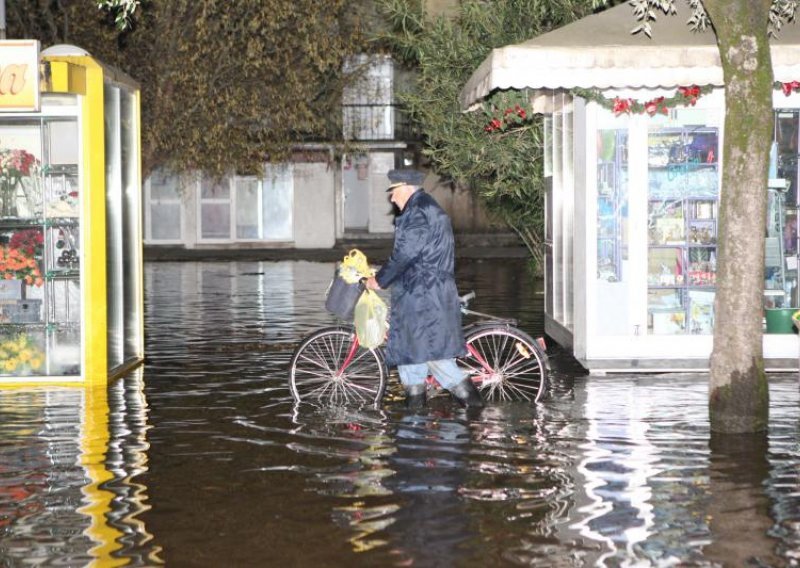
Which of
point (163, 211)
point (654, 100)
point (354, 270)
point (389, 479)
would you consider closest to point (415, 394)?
point (354, 270)

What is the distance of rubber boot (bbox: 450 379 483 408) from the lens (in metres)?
11.1

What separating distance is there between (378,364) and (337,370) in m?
0.35

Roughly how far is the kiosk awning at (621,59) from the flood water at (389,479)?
97.9 inches

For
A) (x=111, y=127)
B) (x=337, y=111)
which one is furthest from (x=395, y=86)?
(x=111, y=127)

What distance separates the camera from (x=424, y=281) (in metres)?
10.8

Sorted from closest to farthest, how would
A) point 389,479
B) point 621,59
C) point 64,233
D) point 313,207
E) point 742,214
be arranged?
point 389,479 → point 742,214 → point 621,59 → point 64,233 → point 313,207

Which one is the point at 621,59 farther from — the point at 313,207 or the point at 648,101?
the point at 313,207

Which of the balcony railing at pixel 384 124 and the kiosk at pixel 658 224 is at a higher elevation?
the balcony railing at pixel 384 124

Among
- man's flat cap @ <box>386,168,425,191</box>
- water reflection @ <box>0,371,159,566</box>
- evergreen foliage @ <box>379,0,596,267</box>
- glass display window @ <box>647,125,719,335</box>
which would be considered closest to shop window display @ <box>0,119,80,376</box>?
water reflection @ <box>0,371,159,566</box>

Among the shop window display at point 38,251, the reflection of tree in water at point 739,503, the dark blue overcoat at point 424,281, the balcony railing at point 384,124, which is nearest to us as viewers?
the reflection of tree in water at point 739,503

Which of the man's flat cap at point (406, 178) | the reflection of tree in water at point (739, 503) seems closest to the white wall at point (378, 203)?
the man's flat cap at point (406, 178)

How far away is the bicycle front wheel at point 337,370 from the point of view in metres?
11.3

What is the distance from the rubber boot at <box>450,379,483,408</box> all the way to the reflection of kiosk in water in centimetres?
359

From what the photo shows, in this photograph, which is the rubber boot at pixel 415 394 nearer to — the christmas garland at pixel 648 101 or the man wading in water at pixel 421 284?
the man wading in water at pixel 421 284
